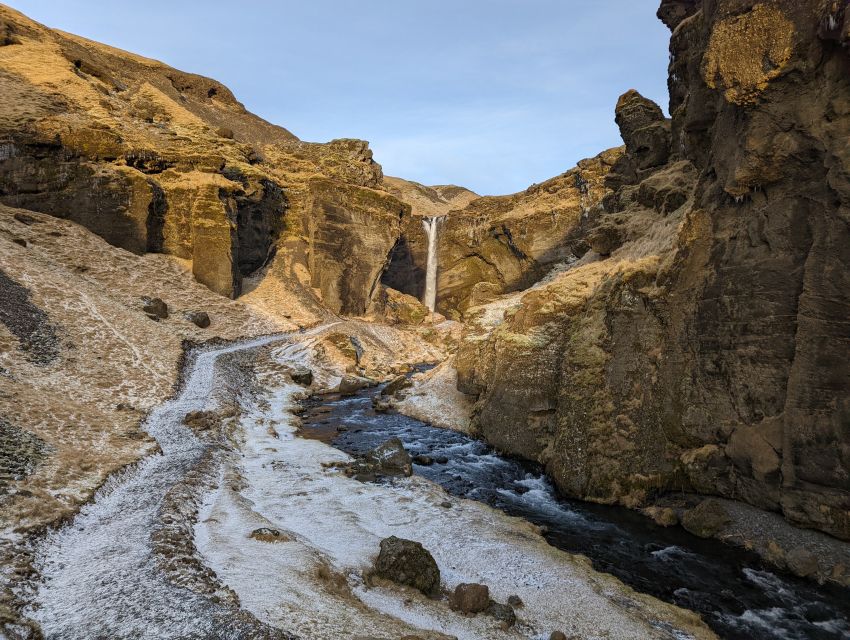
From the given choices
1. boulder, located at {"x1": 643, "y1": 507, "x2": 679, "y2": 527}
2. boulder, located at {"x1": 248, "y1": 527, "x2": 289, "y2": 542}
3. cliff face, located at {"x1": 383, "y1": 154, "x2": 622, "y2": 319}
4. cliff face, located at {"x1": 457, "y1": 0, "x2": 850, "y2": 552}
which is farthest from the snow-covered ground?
cliff face, located at {"x1": 383, "y1": 154, "x2": 622, "y2": 319}

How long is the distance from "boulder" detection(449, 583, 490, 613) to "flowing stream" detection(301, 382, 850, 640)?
4.61 metres

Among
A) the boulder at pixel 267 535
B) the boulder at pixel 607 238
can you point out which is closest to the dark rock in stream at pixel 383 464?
the boulder at pixel 267 535

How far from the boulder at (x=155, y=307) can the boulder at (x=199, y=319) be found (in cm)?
215

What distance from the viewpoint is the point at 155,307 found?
36938 mm

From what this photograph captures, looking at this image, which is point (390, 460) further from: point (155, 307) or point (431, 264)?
point (431, 264)

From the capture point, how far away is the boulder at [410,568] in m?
10.9

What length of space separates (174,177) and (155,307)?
19.9m

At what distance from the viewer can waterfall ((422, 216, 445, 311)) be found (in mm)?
80688

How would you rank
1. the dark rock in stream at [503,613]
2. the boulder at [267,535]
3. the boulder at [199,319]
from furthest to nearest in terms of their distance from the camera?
the boulder at [199,319]
the boulder at [267,535]
the dark rock in stream at [503,613]

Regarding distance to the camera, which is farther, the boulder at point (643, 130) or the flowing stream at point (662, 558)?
the boulder at point (643, 130)

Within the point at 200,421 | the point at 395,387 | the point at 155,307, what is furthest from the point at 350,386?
the point at 155,307

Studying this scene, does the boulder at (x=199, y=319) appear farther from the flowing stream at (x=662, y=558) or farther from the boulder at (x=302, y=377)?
the flowing stream at (x=662, y=558)

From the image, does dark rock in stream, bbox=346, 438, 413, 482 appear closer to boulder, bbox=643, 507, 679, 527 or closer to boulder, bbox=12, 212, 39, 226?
boulder, bbox=643, 507, 679, 527

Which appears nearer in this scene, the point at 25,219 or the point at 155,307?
the point at 155,307
